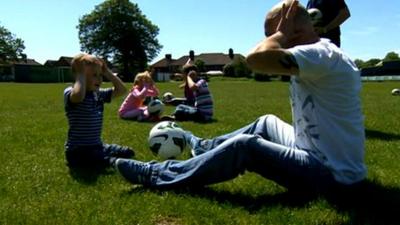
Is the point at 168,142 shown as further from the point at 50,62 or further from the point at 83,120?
the point at 50,62

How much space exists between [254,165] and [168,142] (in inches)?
90.9

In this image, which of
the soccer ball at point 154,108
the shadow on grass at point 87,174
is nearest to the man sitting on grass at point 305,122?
the shadow on grass at point 87,174

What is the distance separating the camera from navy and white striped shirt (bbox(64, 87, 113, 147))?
6.24 m

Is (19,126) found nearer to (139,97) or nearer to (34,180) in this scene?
(139,97)

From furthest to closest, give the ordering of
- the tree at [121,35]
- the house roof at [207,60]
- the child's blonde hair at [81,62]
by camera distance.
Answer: the house roof at [207,60] → the tree at [121,35] → the child's blonde hair at [81,62]

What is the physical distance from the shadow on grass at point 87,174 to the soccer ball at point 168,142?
0.84 m

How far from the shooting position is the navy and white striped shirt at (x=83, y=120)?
624cm

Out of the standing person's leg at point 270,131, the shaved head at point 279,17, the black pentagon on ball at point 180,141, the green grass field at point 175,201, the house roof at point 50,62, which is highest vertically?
the house roof at point 50,62

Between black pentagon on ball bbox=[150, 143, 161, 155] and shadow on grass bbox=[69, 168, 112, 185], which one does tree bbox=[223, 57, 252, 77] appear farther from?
shadow on grass bbox=[69, 168, 112, 185]

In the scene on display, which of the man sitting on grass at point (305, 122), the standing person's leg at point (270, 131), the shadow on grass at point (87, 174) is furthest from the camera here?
the shadow on grass at point (87, 174)

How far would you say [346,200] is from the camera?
14.5 ft

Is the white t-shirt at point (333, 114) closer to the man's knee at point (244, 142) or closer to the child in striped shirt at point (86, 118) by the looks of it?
the man's knee at point (244, 142)

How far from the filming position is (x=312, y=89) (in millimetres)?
4211

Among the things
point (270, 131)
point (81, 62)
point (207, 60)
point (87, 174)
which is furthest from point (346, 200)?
point (207, 60)
